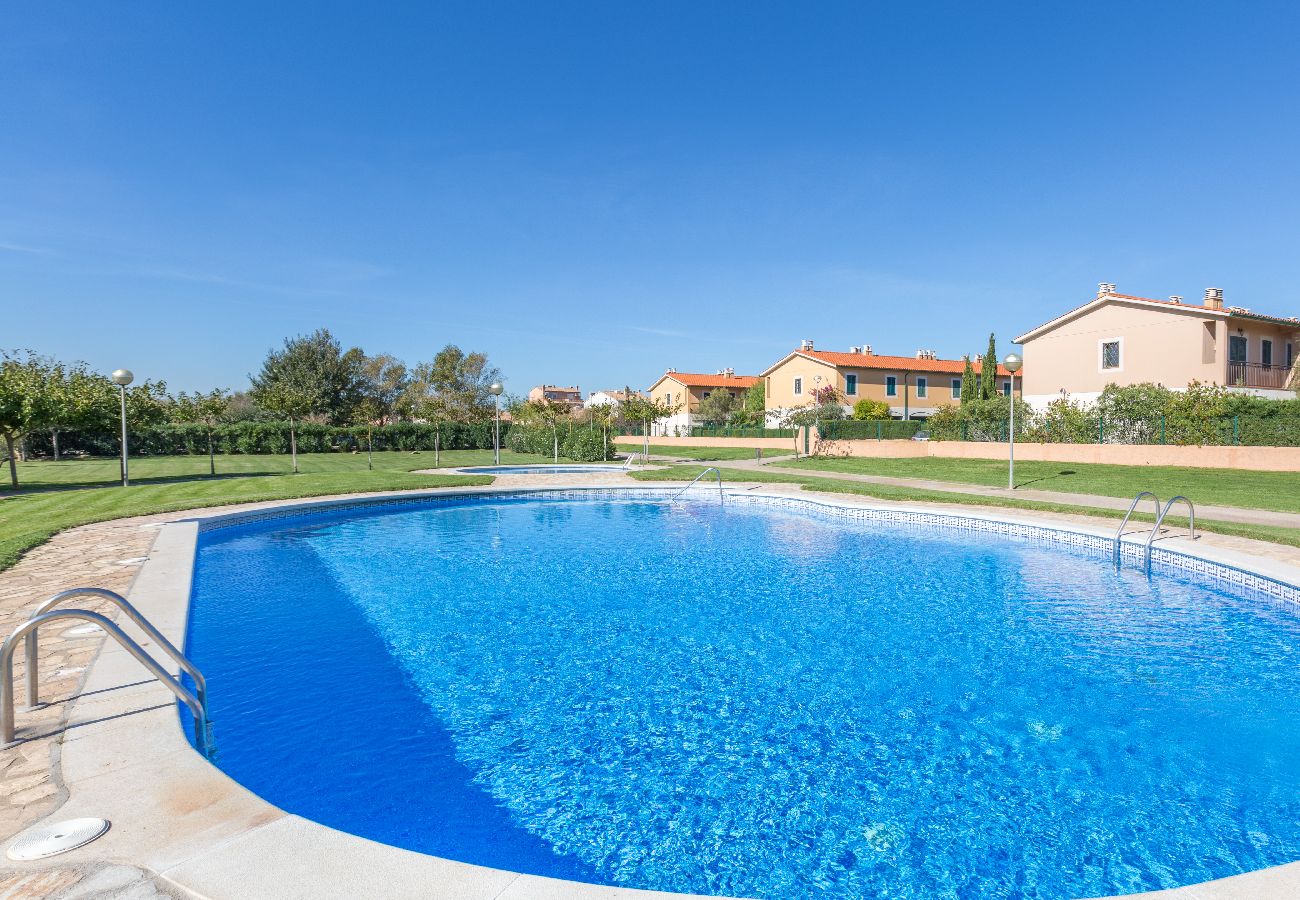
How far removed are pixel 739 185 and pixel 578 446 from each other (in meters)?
12.3

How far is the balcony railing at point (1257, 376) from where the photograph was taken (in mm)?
27625

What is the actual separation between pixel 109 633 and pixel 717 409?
5019cm

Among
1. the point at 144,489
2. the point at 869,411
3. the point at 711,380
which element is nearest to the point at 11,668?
the point at 144,489

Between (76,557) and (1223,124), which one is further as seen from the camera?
(1223,124)

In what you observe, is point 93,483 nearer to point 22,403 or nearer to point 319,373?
point 22,403

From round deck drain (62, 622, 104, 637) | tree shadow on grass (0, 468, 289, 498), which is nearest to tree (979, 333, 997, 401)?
tree shadow on grass (0, 468, 289, 498)

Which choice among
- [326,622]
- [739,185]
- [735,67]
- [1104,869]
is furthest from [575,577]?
[739,185]

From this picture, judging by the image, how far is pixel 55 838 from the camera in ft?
8.57

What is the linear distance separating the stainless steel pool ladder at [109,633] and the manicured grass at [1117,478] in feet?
56.9

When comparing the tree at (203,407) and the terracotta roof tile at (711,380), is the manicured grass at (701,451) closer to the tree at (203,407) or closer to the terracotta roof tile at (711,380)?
the terracotta roof tile at (711,380)

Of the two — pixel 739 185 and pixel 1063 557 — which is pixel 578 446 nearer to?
pixel 739 185

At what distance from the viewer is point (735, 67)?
21.3 metres

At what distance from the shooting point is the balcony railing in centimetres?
2762

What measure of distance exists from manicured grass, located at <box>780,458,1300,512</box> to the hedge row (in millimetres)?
20525
